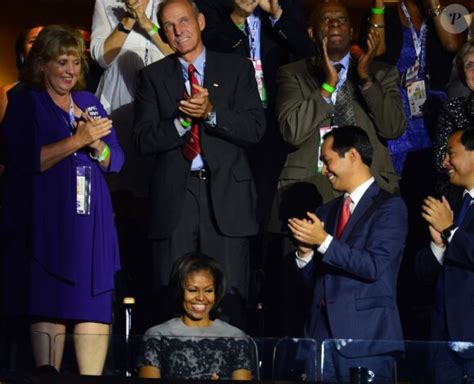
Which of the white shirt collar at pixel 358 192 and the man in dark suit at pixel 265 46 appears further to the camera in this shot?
the man in dark suit at pixel 265 46

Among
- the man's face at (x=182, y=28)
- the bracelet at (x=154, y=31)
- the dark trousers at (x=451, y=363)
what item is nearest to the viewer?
the dark trousers at (x=451, y=363)

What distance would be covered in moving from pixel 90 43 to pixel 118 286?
4.85 feet

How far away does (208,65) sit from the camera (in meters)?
6.42

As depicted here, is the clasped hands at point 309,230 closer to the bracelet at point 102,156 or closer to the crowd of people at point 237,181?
the crowd of people at point 237,181

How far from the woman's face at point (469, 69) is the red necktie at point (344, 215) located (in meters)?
1.24

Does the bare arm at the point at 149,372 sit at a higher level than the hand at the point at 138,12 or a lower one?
lower

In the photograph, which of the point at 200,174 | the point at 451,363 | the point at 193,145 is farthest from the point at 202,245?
the point at 451,363

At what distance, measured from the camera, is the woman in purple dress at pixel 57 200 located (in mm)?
5770

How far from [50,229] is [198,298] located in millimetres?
746

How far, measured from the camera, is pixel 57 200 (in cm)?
586

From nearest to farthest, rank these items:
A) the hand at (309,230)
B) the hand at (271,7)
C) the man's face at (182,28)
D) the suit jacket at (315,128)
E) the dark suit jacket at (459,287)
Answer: the hand at (309,230) → the dark suit jacket at (459,287) → the man's face at (182,28) → the suit jacket at (315,128) → the hand at (271,7)

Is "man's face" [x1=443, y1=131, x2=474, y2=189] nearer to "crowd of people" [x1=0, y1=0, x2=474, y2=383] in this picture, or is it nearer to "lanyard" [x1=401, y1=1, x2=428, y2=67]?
"crowd of people" [x1=0, y1=0, x2=474, y2=383]

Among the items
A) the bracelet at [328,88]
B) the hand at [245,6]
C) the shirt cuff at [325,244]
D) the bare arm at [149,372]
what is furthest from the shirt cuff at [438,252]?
the hand at [245,6]

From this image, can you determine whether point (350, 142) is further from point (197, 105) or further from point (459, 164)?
point (197, 105)
